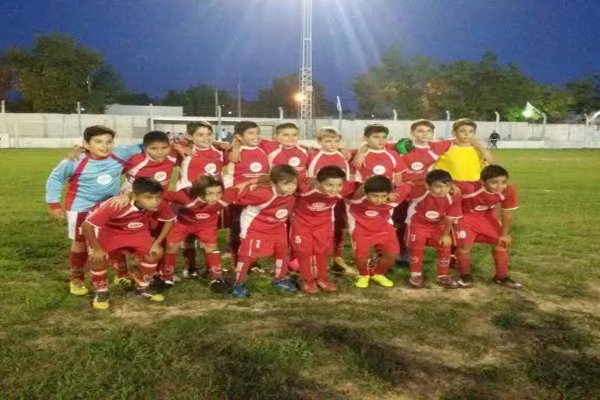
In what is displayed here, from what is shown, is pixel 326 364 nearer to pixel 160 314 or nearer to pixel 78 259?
pixel 160 314

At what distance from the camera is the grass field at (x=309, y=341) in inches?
133

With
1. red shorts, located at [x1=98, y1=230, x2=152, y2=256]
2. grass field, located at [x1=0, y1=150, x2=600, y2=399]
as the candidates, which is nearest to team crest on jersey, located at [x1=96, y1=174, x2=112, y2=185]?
red shorts, located at [x1=98, y1=230, x2=152, y2=256]

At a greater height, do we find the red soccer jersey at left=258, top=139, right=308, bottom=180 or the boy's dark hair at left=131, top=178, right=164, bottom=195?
the red soccer jersey at left=258, top=139, right=308, bottom=180

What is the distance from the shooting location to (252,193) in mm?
5676

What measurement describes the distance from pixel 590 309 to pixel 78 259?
4.73 meters

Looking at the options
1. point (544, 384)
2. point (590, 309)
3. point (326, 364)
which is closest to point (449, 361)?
point (544, 384)

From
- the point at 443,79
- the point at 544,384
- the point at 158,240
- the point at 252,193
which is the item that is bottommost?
the point at 544,384

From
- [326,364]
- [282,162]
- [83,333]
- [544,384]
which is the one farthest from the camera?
[282,162]

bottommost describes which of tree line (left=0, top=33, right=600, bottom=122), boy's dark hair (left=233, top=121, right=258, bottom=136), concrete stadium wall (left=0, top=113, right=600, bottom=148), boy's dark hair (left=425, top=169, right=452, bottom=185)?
boy's dark hair (left=425, top=169, right=452, bottom=185)

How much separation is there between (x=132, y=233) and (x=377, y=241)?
8.04ft

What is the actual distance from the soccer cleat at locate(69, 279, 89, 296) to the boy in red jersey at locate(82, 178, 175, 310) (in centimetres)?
34

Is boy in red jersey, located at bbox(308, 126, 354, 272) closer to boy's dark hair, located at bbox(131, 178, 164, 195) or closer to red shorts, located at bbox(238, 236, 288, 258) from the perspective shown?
red shorts, located at bbox(238, 236, 288, 258)

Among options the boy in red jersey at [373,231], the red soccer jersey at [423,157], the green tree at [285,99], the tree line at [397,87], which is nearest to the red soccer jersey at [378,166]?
the red soccer jersey at [423,157]

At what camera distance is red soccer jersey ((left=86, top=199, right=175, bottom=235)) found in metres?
5.07
